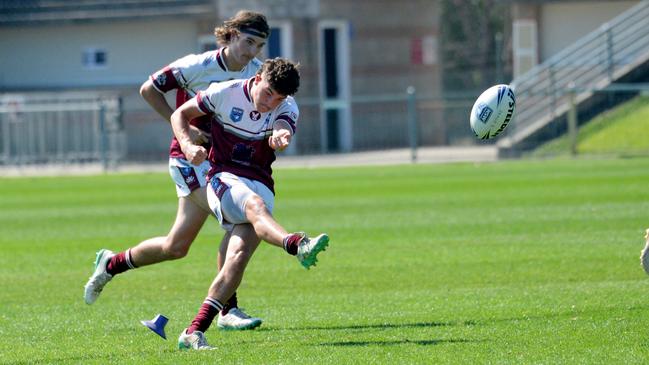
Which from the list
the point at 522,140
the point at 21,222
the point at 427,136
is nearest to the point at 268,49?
the point at 427,136

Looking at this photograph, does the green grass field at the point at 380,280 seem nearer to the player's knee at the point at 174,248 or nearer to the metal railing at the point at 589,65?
the player's knee at the point at 174,248

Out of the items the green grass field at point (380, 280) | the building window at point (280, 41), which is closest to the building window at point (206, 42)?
the building window at point (280, 41)

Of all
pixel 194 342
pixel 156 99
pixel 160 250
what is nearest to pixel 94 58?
pixel 156 99

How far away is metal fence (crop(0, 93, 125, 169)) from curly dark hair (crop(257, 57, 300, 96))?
21.0 m

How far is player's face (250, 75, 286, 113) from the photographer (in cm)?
803

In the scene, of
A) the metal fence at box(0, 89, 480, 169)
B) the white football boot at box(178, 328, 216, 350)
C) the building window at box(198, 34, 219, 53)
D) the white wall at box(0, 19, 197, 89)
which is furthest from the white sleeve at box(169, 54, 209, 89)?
the white wall at box(0, 19, 197, 89)

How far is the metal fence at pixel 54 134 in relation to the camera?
95.2ft

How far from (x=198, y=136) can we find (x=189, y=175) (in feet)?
1.42

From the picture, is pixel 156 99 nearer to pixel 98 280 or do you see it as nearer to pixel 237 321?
pixel 98 280

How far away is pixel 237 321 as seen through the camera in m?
8.91

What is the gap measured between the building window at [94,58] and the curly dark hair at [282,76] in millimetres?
27306

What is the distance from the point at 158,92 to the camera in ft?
30.7

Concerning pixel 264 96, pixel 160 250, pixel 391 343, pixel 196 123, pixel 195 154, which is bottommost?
pixel 391 343

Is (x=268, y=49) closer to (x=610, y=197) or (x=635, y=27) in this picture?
(x=635, y=27)
